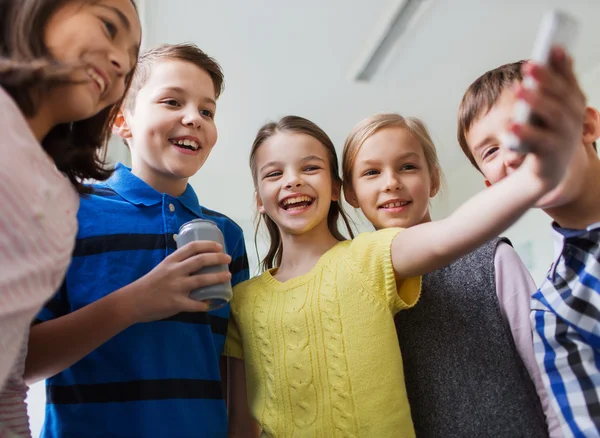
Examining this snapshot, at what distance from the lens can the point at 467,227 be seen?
0.60 m

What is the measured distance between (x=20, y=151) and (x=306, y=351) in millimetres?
504

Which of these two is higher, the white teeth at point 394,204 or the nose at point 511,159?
the white teeth at point 394,204

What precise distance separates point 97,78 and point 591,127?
27.3 inches

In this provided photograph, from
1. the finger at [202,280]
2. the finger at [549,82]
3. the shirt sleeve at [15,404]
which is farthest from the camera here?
the finger at [202,280]

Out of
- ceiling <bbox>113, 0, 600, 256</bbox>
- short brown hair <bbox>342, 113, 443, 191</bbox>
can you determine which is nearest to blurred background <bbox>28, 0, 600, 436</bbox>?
ceiling <bbox>113, 0, 600, 256</bbox>

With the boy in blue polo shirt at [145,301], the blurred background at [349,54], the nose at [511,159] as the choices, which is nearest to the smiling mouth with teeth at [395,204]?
the nose at [511,159]

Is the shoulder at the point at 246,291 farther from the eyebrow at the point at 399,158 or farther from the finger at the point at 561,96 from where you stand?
the finger at the point at 561,96

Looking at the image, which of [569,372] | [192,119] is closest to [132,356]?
[192,119]

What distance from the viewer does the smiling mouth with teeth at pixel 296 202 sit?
3.17ft

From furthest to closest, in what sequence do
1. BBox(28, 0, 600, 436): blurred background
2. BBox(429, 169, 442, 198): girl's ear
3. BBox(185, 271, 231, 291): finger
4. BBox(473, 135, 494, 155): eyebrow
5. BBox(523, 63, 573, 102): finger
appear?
BBox(28, 0, 600, 436): blurred background, BBox(429, 169, 442, 198): girl's ear, BBox(473, 135, 494, 155): eyebrow, BBox(185, 271, 231, 291): finger, BBox(523, 63, 573, 102): finger

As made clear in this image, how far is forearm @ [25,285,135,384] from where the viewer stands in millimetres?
739

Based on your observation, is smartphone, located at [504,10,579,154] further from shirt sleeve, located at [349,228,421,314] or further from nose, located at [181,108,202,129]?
nose, located at [181,108,202,129]

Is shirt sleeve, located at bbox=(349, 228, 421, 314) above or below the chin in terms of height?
below

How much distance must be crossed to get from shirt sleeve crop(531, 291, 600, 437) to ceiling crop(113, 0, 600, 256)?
1.61 m
